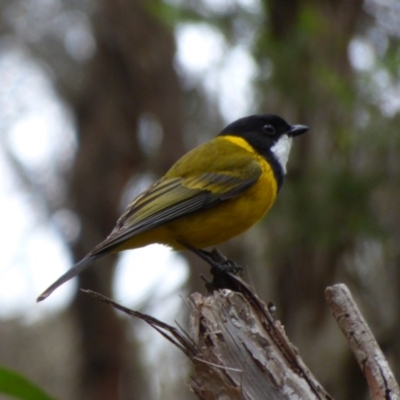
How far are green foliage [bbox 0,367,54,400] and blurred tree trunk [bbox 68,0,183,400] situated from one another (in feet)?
27.8

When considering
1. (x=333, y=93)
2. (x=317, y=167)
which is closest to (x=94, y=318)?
(x=317, y=167)

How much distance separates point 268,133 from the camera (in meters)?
6.14

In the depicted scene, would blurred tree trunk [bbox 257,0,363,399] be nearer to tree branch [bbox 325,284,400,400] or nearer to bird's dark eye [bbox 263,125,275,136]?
bird's dark eye [bbox 263,125,275,136]

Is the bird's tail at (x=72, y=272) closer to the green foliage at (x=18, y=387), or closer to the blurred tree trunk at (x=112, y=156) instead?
the green foliage at (x=18, y=387)

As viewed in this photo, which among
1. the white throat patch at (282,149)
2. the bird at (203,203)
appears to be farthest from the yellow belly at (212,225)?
the white throat patch at (282,149)

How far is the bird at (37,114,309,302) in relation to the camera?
510 centimetres

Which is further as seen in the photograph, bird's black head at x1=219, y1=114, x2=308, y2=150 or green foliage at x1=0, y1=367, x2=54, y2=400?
bird's black head at x1=219, y1=114, x2=308, y2=150

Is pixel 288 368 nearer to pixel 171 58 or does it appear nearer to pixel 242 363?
pixel 242 363

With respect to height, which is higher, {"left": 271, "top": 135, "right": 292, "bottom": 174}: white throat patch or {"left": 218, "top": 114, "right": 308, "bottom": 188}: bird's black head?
{"left": 218, "top": 114, "right": 308, "bottom": 188}: bird's black head

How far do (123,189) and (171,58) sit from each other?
6.67 ft

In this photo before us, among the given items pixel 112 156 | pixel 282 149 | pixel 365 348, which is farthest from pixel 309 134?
pixel 365 348

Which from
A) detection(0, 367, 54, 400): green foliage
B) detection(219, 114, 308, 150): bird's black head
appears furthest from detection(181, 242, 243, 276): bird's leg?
detection(0, 367, 54, 400): green foliage

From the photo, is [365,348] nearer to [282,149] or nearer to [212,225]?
[212,225]

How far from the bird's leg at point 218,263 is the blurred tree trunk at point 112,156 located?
6551 millimetres
